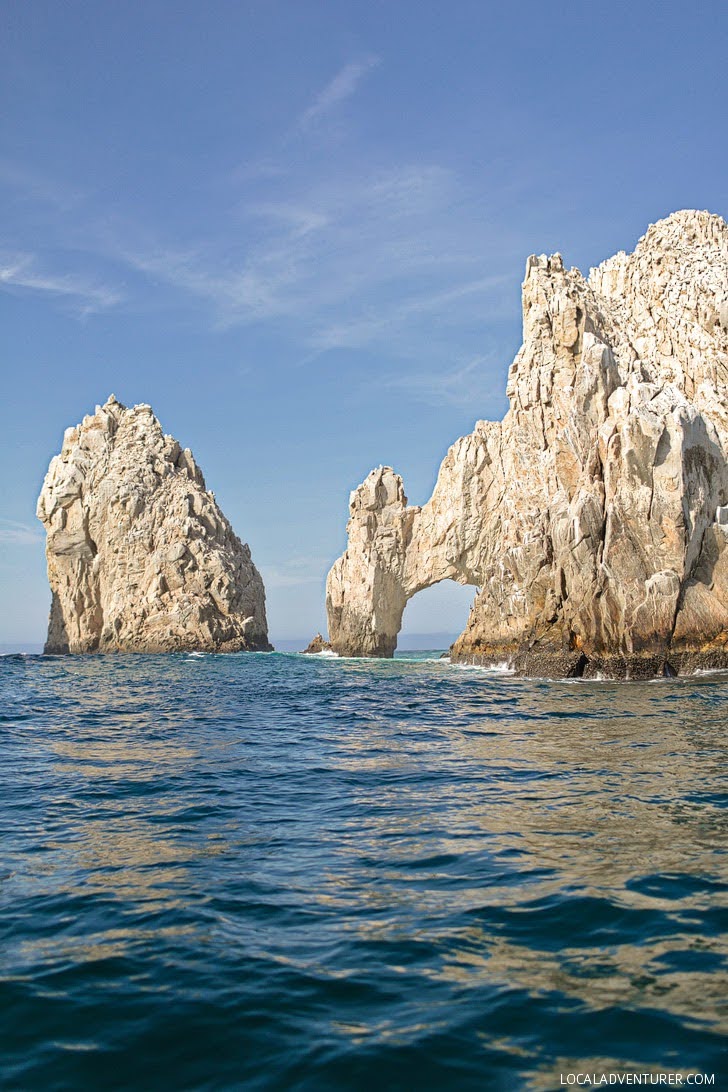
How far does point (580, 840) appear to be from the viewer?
27.0 ft

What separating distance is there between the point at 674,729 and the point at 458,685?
1663cm

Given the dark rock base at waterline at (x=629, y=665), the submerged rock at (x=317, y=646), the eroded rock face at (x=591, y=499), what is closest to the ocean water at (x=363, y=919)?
the dark rock base at waterline at (x=629, y=665)

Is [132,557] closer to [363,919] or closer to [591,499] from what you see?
[591,499]

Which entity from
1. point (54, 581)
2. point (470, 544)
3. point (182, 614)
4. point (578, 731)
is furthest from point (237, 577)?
point (578, 731)

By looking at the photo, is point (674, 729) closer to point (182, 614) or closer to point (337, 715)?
point (337, 715)

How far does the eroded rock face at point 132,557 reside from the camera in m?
86.8

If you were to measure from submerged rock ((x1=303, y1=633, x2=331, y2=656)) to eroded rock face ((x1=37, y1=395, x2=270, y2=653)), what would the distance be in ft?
36.2

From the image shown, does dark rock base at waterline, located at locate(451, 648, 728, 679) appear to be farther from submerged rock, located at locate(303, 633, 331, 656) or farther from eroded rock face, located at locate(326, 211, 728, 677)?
submerged rock, located at locate(303, 633, 331, 656)

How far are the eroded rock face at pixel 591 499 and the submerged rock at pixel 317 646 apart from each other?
741 centimetres

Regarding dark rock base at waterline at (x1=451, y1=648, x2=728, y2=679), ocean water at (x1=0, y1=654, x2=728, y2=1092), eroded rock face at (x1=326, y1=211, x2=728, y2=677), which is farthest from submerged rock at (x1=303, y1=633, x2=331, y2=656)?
ocean water at (x1=0, y1=654, x2=728, y2=1092)

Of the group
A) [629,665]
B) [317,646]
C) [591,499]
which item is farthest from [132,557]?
[629,665]

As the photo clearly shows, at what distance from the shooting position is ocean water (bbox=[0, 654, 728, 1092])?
14.0 ft

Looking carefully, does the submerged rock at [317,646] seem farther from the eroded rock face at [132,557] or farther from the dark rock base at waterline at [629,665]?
the dark rock base at waterline at [629,665]

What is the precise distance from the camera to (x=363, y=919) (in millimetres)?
6156
